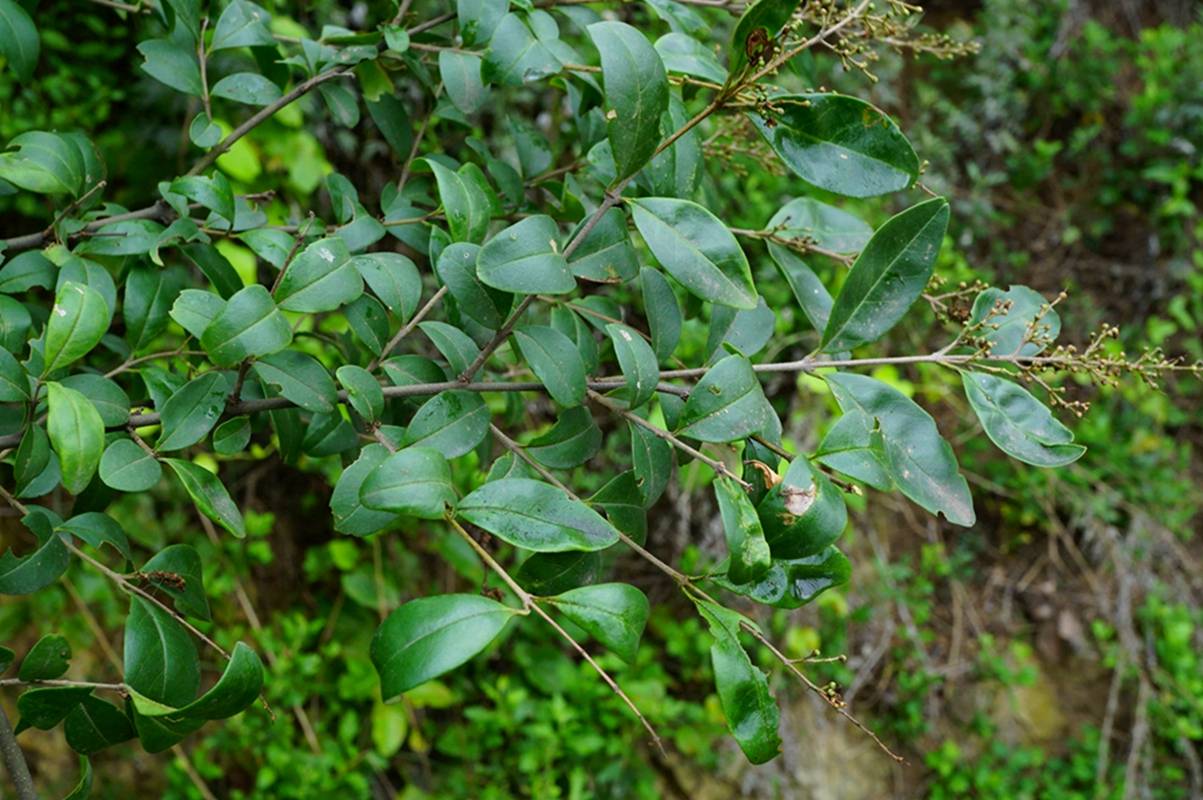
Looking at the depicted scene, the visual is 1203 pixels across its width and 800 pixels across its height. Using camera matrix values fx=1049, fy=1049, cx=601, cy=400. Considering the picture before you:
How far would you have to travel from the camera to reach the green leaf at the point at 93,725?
677mm

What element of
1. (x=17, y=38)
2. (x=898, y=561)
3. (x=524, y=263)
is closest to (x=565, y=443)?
(x=524, y=263)

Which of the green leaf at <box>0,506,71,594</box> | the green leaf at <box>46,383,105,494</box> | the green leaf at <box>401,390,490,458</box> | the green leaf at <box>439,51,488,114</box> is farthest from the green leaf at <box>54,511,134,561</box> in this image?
the green leaf at <box>439,51,488,114</box>

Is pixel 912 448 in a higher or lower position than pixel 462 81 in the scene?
lower

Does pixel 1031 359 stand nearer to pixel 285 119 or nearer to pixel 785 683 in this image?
pixel 285 119

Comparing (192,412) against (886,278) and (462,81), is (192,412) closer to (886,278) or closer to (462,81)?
(462,81)

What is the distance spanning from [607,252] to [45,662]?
0.47 m

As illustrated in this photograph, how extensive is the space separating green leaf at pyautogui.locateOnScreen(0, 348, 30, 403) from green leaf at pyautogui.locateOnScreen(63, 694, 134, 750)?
0.20 meters

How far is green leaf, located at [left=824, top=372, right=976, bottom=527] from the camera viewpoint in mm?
686

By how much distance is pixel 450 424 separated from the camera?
2.44ft

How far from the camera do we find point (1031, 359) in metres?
0.72

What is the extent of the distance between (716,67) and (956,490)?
1.17ft

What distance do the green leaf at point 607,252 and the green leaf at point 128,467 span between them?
1.05 ft

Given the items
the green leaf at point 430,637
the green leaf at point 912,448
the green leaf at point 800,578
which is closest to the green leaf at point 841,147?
the green leaf at point 912,448

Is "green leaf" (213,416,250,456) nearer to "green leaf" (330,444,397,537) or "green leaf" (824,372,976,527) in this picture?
"green leaf" (330,444,397,537)
